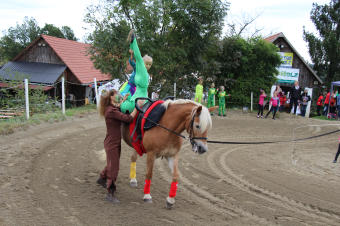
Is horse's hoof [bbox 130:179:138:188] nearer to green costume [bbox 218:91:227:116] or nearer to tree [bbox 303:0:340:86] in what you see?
green costume [bbox 218:91:227:116]

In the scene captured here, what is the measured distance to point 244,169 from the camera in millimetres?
5996

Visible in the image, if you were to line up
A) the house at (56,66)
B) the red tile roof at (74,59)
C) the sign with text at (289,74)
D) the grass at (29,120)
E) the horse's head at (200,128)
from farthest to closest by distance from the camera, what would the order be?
the sign with text at (289,74), the red tile roof at (74,59), the house at (56,66), the grass at (29,120), the horse's head at (200,128)

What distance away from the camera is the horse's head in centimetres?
354

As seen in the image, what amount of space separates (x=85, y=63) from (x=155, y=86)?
12.4 metres

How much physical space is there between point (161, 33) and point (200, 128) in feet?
34.7

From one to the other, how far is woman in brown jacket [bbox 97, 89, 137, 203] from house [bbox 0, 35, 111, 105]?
1811 centimetres

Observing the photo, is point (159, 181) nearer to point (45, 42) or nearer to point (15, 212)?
point (15, 212)

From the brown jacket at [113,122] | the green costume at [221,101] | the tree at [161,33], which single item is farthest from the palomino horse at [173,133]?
the green costume at [221,101]

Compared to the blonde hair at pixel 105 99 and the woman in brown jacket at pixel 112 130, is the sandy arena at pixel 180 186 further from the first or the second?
the blonde hair at pixel 105 99

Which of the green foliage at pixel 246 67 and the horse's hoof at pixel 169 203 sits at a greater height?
the green foliage at pixel 246 67

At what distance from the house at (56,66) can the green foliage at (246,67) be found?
34.6 feet

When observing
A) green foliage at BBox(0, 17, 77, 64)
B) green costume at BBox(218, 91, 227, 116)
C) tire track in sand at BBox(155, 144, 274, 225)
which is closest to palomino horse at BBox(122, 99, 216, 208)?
tire track in sand at BBox(155, 144, 274, 225)

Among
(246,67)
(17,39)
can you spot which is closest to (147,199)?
(246,67)

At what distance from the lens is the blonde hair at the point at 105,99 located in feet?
13.1
